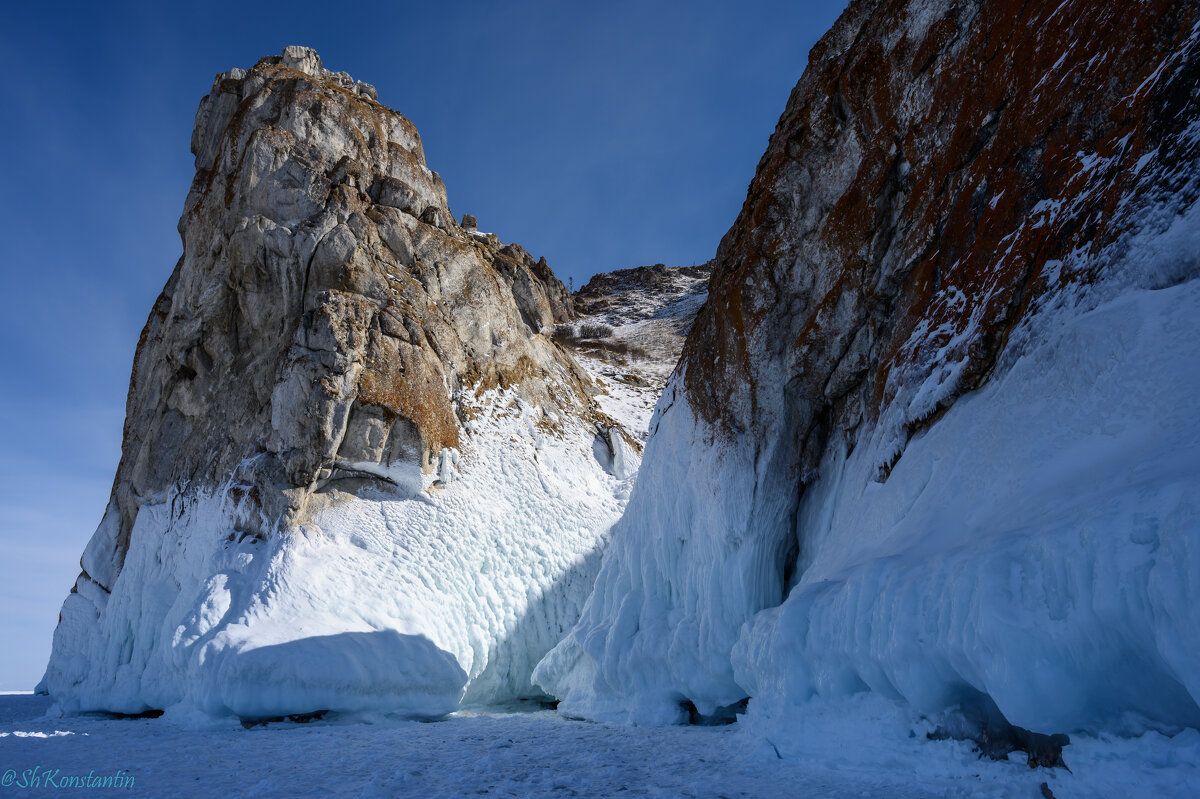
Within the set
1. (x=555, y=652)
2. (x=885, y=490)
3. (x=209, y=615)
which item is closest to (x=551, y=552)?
(x=555, y=652)

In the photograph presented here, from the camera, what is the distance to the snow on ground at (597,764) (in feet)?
12.3

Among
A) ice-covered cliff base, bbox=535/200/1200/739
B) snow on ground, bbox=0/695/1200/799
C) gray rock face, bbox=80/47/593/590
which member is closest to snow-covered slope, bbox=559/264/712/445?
gray rock face, bbox=80/47/593/590

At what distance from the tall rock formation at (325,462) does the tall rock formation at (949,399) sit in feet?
14.3

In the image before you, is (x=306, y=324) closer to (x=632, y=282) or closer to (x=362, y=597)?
(x=362, y=597)

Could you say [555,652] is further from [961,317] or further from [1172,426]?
[1172,426]

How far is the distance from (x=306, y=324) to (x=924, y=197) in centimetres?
1339

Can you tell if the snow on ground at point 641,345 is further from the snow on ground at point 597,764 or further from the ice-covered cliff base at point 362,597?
the snow on ground at point 597,764

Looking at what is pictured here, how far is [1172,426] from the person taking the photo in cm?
374

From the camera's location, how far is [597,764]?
21.8 ft

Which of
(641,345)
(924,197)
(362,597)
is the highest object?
(641,345)

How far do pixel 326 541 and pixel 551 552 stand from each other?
210 inches
